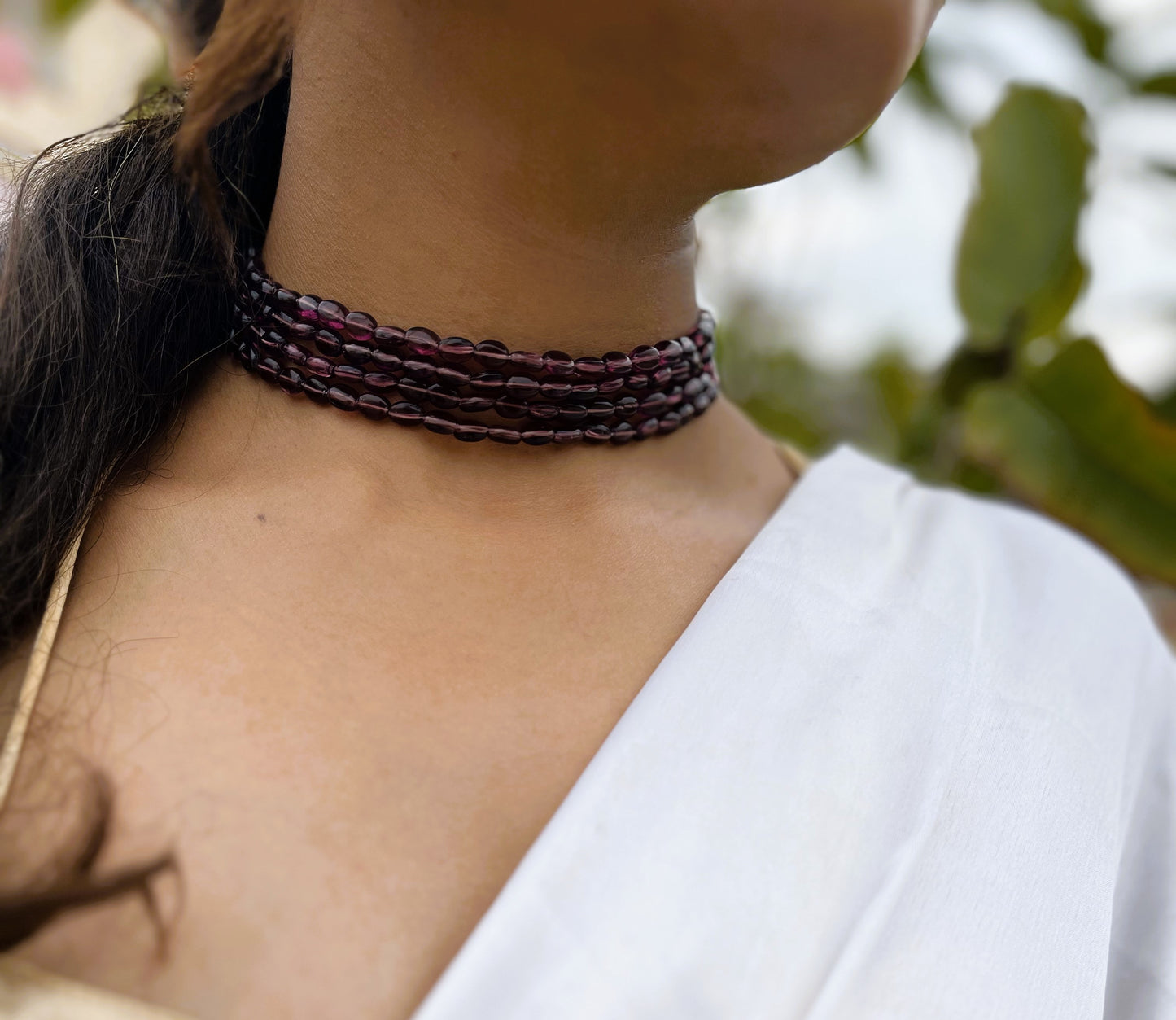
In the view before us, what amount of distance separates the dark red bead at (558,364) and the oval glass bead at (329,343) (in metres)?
0.16

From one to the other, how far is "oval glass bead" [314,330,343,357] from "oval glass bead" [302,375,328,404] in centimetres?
2

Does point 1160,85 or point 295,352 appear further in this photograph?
point 1160,85

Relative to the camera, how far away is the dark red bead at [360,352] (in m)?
0.76

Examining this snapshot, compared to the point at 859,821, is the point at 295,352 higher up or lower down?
higher up

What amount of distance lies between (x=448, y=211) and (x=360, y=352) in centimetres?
12

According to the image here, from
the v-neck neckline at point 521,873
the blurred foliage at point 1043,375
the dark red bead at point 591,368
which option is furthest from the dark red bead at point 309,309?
the blurred foliage at point 1043,375

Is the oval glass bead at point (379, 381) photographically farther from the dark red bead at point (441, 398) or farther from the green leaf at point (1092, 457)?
the green leaf at point (1092, 457)

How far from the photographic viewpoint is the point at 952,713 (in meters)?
0.75

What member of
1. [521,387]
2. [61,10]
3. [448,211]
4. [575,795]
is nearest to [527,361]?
[521,387]

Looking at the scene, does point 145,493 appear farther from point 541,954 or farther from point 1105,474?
point 1105,474

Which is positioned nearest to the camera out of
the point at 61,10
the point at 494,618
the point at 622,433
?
the point at 494,618

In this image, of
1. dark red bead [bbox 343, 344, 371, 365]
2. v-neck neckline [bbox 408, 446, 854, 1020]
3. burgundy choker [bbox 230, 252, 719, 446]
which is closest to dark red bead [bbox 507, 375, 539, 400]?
burgundy choker [bbox 230, 252, 719, 446]

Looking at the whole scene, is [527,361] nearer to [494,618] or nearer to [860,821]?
[494,618]

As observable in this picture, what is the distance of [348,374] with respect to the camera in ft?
2.51
